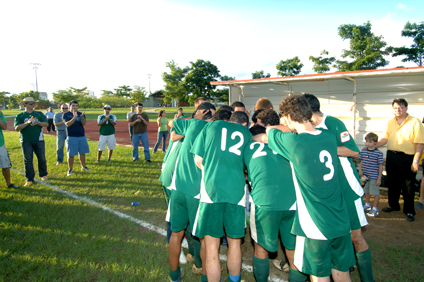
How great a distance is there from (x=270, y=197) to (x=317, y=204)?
40 cm

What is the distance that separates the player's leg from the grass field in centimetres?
73

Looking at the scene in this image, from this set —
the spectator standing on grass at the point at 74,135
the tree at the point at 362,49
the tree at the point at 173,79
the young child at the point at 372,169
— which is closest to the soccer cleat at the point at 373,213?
the young child at the point at 372,169

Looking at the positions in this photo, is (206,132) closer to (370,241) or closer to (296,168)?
(296,168)

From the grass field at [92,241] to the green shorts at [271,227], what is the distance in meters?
0.92

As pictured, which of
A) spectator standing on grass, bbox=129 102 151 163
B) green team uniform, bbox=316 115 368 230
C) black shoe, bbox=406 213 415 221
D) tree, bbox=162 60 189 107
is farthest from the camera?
tree, bbox=162 60 189 107

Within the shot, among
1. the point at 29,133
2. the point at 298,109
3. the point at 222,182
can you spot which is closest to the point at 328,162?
the point at 298,109

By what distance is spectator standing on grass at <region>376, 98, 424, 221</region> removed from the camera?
4168mm

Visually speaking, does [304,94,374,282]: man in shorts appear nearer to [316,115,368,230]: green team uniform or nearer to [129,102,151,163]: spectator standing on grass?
[316,115,368,230]: green team uniform

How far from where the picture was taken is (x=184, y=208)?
2574 mm

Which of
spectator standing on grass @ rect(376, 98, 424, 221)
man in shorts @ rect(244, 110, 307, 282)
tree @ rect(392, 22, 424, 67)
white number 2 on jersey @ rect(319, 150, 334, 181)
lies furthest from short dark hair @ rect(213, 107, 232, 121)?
tree @ rect(392, 22, 424, 67)

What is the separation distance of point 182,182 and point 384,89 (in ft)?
18.8

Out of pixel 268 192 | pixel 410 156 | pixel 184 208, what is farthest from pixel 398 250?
pixel 184 208

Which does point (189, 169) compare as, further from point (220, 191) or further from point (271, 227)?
point (271, 227)

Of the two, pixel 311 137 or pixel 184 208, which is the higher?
pixel 311 137
